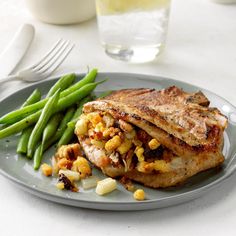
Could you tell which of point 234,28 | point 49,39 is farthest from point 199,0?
point 49,39

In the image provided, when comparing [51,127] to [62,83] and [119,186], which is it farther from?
[119,186]

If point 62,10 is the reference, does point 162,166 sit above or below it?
above

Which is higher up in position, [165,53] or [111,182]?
[111,182]

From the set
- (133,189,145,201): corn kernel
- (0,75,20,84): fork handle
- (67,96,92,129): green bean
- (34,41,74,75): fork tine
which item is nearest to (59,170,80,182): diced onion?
(133,189,145,201): corn kernel

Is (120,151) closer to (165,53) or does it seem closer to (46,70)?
(46,70)

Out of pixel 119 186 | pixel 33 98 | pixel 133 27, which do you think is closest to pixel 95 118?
pixel 119 186

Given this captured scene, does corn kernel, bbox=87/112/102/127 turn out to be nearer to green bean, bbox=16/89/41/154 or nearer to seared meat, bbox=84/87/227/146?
seared meat, bbox=84/87/227/146
